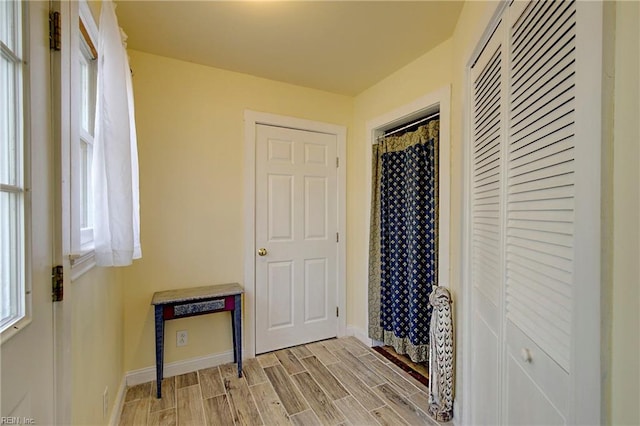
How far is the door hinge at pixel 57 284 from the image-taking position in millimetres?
826

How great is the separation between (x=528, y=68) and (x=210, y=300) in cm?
224

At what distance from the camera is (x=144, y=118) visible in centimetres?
210

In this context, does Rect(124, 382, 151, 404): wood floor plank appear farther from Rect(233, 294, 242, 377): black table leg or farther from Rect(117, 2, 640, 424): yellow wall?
Rect(233, 294, 242, 377): black table leg

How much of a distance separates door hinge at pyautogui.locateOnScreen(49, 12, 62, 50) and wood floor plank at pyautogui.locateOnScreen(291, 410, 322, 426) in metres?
2.09

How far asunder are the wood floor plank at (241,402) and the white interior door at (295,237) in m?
0.42

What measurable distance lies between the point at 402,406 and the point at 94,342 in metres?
1.83

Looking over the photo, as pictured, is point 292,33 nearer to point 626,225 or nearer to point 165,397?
point 626,225

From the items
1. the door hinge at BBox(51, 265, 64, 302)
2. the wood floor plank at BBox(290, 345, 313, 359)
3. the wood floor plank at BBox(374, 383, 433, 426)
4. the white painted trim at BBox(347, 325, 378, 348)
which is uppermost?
the door hinge at BBox(51, 265, 64, 302)

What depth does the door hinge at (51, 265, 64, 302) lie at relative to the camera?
0.83 m

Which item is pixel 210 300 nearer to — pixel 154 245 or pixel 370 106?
pixel 154 245

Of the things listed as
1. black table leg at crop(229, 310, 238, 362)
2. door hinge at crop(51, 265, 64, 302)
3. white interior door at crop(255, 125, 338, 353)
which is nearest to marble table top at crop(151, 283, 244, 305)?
black table leg at crop(229, 310, 238, 362)

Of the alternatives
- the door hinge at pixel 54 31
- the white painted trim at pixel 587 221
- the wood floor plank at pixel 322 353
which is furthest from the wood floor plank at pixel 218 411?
the door hinge at pixel 54 31

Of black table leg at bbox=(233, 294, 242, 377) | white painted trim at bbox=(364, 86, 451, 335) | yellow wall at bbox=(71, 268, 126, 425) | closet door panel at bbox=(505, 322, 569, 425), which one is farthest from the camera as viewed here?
black table leg at bbox=(233, 294, 242, 377)

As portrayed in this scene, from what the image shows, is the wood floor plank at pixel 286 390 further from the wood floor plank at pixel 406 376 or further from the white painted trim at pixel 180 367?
the wood floor plank at pixel 406 376
